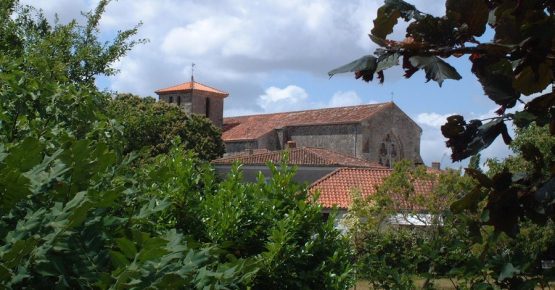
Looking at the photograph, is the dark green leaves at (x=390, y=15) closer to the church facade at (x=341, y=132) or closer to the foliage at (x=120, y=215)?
the foliage at (x=120, y=215)

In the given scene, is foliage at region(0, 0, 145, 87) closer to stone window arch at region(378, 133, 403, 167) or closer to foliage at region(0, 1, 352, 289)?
foliage at region(0, 1, 352, 289)

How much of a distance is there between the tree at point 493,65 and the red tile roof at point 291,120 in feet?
224

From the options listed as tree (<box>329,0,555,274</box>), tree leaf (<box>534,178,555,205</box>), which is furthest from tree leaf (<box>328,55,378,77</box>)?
tree leaf (<box>534,178,555,205</box>)

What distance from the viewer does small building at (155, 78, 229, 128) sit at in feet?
269

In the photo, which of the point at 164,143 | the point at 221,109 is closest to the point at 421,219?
the point at 164,143

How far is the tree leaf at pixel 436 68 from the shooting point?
67.6 inches

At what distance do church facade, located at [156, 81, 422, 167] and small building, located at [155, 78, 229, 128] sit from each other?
777mm

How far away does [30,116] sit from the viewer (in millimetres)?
3537

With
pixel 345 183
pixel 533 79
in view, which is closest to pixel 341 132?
pixel 345 183

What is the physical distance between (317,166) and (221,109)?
3314cm

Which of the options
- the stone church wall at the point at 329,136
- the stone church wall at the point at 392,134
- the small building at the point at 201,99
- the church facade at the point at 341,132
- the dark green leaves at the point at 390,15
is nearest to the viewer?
the dark green leaves at the point at 390,15

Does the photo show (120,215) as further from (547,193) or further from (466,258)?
(466,258)

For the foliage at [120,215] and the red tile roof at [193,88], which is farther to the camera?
the red tile roof at [193,88]

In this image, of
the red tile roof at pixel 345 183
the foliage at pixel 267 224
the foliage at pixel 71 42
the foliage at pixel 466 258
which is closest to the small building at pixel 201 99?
the red tile roof at pixel 345 183
